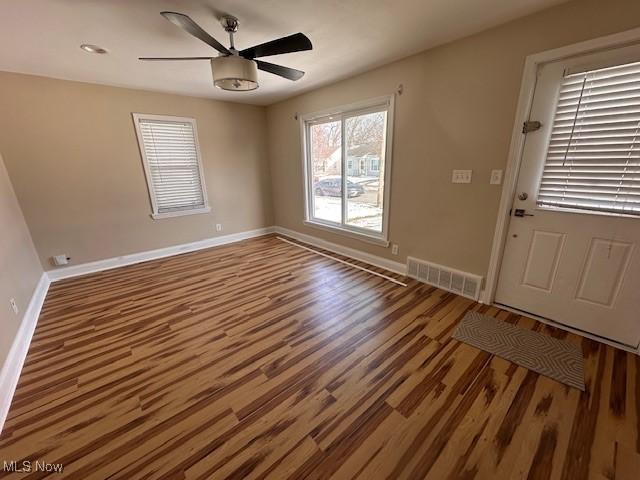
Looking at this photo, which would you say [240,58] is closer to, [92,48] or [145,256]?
[92,48]

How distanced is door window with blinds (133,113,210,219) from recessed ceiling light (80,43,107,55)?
1.27 metres

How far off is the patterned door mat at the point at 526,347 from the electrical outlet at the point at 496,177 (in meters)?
1.24

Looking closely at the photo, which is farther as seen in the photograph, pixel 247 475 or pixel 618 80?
pixel 618 80

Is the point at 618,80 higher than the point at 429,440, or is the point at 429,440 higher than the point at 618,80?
the point at 618,80

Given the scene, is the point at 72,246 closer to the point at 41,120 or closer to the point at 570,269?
the point at 41,120

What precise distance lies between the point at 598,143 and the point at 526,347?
1583mm

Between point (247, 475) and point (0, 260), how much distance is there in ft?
8.43

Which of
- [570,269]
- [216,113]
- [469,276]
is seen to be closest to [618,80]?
[570,269]

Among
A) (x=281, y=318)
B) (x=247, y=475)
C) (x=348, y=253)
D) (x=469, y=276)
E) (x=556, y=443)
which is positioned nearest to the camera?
(x=247, y=475)

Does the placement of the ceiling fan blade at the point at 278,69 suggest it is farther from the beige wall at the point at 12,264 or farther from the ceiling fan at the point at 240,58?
the beige wall at the point at 12,264

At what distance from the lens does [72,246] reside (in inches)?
134

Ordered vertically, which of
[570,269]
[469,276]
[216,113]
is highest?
[216,113]

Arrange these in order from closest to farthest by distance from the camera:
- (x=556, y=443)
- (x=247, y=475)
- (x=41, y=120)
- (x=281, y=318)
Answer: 1. (x=247, y=475)
2. (x=556, y=443)
3. (x=281, y=318)
4. (x=41, y=120)

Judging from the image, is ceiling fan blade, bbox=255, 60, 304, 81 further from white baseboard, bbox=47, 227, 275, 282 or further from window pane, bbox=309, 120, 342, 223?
white baseboard, bbox=47, 227, 275, 282
